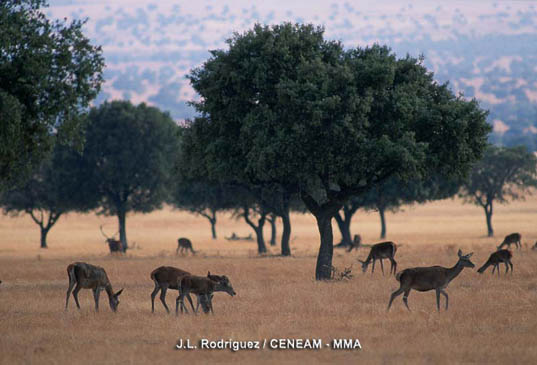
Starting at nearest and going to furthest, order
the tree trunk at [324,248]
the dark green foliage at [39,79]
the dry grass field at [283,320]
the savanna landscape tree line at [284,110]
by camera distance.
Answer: the dry grass field at [283,320] → the dark green foliage at [39,79] → the savanna landscape tree line at [284,110] → the tree trunk at [324,248]

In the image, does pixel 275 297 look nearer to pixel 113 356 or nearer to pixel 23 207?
pixel 113 356

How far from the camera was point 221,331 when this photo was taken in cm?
1838

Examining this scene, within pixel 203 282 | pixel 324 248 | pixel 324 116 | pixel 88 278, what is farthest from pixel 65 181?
pixel 203 282

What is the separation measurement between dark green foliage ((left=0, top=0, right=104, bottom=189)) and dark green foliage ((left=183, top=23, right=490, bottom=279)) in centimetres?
517

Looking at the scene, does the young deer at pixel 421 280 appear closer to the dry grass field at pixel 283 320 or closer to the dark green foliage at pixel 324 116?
the dry grass field at pixel 283 320

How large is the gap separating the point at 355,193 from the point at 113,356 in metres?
18.3

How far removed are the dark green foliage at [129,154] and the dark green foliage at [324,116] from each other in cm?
3141

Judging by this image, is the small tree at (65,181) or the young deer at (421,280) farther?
the small tree at (65,181)

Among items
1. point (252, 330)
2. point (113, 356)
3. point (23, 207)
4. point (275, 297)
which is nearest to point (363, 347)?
point (252, 330)

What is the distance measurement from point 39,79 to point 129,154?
37.7 m

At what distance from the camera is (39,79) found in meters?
25.1

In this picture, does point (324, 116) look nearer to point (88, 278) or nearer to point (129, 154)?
point (88, 278)

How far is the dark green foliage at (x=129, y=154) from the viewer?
2472 inches

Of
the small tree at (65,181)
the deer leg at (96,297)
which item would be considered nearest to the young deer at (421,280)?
the deer leg at (96,297)
